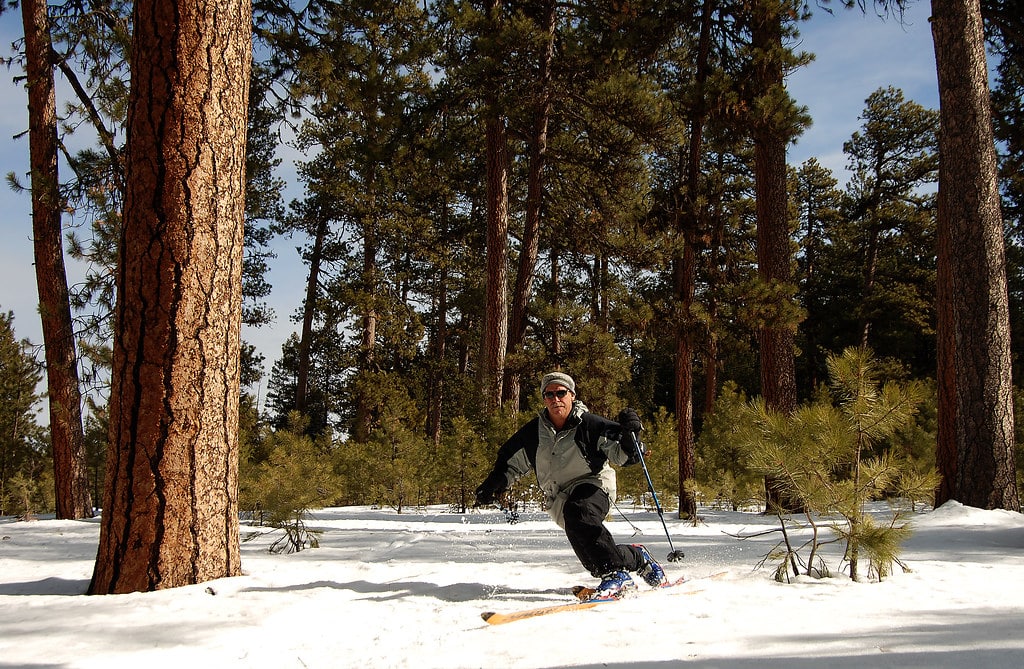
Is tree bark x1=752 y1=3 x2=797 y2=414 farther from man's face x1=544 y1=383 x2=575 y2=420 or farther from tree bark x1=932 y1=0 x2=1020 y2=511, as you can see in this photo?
man's face x1=544 y1=383 x2=575 y2=420

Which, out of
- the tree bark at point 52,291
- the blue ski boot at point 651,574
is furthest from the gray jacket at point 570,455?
the tree bark at point 52,291

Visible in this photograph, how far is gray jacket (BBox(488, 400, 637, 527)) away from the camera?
4.36 meters

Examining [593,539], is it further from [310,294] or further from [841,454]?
[310,294]

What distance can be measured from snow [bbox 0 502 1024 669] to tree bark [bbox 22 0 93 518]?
11.8 ft

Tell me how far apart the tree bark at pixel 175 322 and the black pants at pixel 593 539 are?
205cm

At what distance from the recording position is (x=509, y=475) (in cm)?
467

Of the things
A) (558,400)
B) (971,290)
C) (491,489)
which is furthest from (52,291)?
(971,290)

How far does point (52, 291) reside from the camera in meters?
9.08

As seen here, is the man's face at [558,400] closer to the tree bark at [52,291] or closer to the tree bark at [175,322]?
the tree bark at [175,322]

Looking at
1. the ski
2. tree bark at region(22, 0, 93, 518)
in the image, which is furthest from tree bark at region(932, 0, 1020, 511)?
tree bark at region(22, 0, 93, 518)

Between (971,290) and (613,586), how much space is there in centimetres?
542

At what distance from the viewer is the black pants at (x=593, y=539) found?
4.14m

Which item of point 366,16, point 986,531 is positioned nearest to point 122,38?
point 366,16

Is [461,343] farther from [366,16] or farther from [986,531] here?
[986,531]
